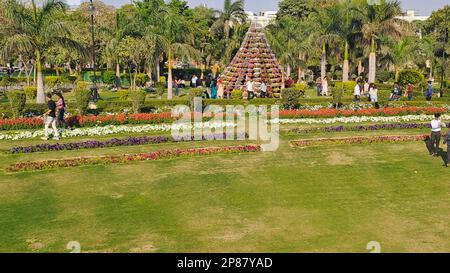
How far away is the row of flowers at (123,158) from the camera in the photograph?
13.5 metres

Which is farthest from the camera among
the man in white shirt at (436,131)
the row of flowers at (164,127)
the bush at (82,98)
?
the bush at (82,98)

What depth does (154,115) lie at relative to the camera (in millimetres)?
20281

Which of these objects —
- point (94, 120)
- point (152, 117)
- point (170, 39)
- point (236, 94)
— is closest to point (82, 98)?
point (94, 120)

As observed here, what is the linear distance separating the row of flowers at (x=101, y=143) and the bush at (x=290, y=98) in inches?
249

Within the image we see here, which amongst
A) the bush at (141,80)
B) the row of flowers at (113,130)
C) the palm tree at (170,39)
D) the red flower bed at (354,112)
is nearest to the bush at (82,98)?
the row of flowers at (113,130)

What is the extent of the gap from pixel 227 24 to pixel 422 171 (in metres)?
30.8

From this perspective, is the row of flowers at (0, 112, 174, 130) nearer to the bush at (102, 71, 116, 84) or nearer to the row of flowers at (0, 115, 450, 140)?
the row of flowers at (0, 115, 450, 140)

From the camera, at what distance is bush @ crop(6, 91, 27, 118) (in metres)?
19.9

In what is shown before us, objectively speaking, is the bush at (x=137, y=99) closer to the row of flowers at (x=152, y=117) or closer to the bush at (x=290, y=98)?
the row of flowers at (x=152, y=117)

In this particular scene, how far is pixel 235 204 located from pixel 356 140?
296 inches

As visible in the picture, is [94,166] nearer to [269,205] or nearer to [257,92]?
[269,205]

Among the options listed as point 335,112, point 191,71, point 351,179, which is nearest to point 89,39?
point 191,71

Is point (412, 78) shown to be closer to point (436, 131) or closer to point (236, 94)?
point (236, 94)

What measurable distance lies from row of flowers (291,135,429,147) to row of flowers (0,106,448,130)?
15.3 ft
